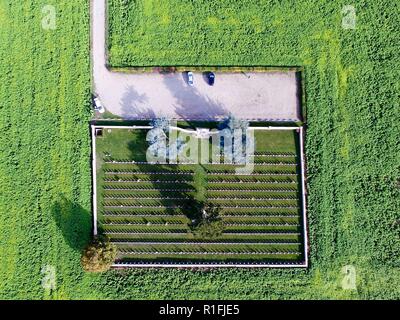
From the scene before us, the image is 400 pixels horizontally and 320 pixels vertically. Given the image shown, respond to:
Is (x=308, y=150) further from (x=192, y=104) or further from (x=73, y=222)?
(x=73, y=222)

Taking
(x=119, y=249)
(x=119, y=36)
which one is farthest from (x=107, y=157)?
(x=119, y=36)

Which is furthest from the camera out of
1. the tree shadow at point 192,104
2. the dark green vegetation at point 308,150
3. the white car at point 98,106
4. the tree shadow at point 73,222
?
the tree shadow at point 192,104

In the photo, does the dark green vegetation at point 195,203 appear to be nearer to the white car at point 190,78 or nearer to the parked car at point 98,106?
the parked car at point 98,106

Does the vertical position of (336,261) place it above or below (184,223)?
below

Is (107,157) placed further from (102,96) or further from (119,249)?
(119,249)

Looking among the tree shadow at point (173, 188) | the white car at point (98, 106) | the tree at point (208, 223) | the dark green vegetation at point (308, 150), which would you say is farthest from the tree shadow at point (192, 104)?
the tree at point (208, 223)

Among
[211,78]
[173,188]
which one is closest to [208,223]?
[173,188]

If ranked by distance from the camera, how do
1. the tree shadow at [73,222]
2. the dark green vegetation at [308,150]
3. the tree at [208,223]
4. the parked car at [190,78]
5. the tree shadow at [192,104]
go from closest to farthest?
1. the tree at [208,223]
2. the dark green vegetation at [308,150]
3. the tree shadow at [73,222]
4. the parked car at [190,78]
5. the tree shadow at [192,104]
